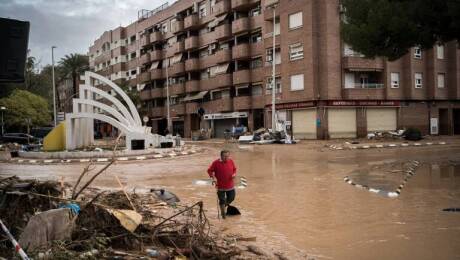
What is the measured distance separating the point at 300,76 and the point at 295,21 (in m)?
5.25

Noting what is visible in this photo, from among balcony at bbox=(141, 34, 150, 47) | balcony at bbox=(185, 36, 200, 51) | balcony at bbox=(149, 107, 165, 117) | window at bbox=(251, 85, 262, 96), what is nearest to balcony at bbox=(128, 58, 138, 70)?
balcony at bbox=(141, 34, 150, 47)

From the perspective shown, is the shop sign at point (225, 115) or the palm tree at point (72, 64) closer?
the shop sign at point (225, 115)

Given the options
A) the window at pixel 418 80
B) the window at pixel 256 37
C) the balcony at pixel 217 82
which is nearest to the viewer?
the window at pixel 418 80

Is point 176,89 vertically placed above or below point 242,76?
above

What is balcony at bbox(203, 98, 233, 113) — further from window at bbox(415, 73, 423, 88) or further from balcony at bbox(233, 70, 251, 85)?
window at bbox(415, 73, 423, 88)

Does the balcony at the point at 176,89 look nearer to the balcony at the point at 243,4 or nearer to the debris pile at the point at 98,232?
the balcony at the point at 243,4

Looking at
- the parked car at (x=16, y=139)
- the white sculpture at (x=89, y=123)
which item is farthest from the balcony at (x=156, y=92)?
the white sculpture at (x=89, y=123)

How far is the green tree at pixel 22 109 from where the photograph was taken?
198 feet

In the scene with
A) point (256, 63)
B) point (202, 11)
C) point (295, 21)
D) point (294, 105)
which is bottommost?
point (294, 105)

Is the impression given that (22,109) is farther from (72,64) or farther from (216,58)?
(216,58)

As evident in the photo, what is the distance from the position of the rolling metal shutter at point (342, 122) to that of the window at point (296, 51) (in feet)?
18.7

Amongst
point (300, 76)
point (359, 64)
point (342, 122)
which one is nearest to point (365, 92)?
point (359, 64)

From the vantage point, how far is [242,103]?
51375 millimetres

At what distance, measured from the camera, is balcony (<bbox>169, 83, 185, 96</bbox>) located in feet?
210
